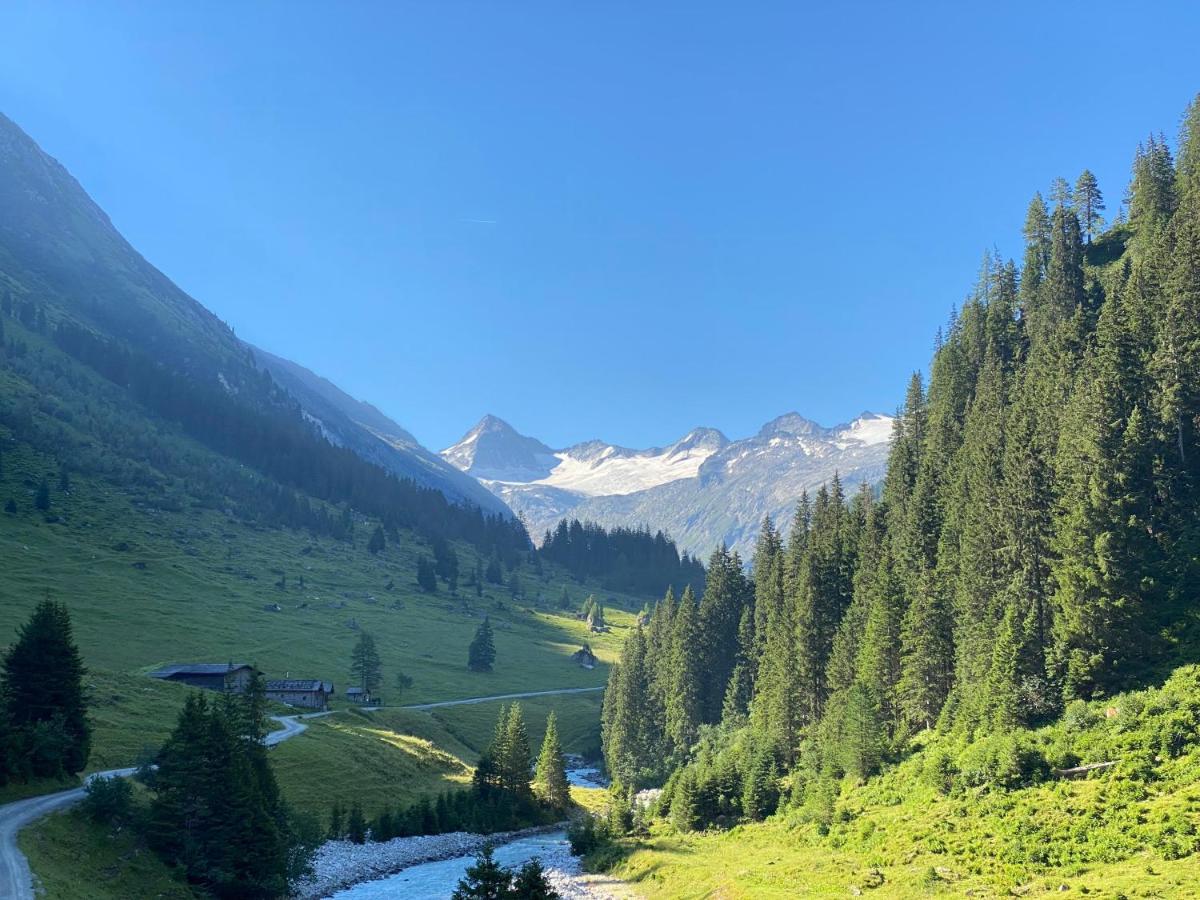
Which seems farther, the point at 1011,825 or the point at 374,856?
the point at 374,856

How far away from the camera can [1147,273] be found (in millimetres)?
74688

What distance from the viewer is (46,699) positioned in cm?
5500

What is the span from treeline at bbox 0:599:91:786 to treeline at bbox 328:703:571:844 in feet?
85.2

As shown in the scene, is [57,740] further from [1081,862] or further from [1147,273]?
[1147,273]

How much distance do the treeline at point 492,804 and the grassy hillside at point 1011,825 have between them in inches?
1118

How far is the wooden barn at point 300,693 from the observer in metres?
123

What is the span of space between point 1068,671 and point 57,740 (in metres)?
70.6

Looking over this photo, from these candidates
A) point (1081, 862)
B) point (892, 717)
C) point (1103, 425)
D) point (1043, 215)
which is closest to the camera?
point (1081, 862)

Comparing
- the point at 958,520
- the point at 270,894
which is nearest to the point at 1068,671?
the point at 958,520

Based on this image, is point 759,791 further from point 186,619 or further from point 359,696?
point 186,619

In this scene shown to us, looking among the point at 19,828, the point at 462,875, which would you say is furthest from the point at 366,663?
the point at 19,828

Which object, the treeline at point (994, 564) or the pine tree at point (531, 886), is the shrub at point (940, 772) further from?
the pine tree at point (531, 886)

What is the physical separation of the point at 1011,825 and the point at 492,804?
61.4 meters

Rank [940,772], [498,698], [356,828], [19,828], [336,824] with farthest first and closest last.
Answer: [498,698], [356,828], [336,824], [940,772], [19,828]
